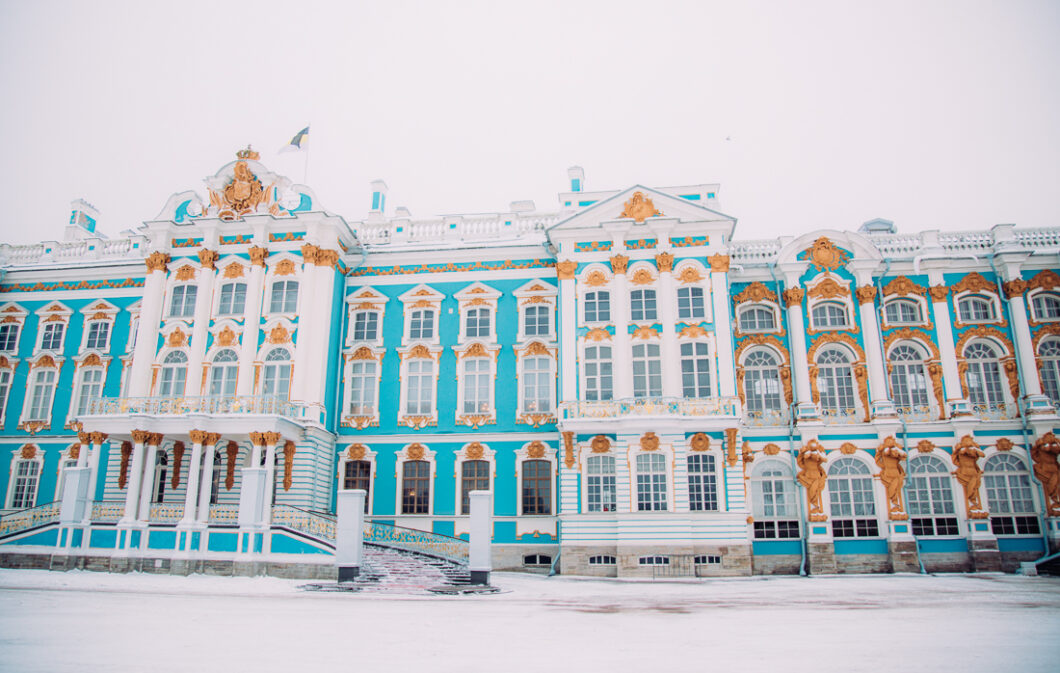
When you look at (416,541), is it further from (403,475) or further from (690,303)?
(690,303)

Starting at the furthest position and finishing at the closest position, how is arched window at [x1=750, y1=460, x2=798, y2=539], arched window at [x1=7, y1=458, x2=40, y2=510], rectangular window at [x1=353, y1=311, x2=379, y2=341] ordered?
rectangular window at [x1=353, y1=311, x2=379, y2=341], arched window at [x1=7, y1=458, x2=40, y2=510], arched window at [x1=750, y1=460, x2=798, y2=539]

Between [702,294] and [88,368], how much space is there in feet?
87.1

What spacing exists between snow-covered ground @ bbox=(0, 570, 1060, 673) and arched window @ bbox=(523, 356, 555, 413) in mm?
10275

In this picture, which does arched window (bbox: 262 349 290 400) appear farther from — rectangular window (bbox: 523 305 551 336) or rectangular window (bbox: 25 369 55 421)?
rectangular window (bbox: 25 369 55 421)

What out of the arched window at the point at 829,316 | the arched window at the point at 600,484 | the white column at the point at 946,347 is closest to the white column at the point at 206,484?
the arched window at the point at 600,484

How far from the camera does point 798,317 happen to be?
28484mm

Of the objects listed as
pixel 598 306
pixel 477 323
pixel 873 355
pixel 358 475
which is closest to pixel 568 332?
pixel 598 306

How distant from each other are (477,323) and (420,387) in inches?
140

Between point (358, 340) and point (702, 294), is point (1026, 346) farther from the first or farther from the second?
point (358, 340)

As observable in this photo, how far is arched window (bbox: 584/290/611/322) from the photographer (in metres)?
27.5

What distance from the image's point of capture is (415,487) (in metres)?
28.0

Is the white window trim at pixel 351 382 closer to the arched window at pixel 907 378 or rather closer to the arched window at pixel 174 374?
the arched window at pixel 174 374

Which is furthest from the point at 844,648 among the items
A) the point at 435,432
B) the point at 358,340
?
the point at 358,340

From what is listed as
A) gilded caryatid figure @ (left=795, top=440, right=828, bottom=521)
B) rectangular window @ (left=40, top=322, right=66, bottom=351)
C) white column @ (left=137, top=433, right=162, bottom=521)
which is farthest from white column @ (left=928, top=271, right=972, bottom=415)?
rectangular window @ (left=40, top=322, right=66, bottom=351)
